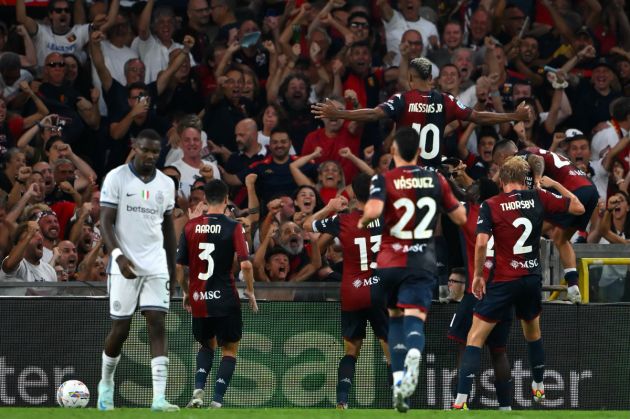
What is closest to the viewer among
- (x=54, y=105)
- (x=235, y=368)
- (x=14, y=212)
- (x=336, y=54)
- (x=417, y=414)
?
(x=417, y=414)

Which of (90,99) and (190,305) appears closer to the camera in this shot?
(190,305)

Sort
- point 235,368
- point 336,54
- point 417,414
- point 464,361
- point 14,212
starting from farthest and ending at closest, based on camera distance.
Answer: point 336,54 < point 14,212 < point 235,368 < point 464,361 < point 417,414

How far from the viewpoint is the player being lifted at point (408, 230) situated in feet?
35.3

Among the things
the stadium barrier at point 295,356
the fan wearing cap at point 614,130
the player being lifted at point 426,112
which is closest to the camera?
the player being lifted at point 426,112

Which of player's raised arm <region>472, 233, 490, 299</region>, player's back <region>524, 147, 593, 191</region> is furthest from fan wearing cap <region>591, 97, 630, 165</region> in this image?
player's raised arm <region>472, 233, 490, 299</region>

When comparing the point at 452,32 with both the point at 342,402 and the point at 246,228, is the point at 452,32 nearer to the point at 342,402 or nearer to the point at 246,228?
the point at 246,228

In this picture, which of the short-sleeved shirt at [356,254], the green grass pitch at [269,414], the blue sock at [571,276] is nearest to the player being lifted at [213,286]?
the short-sleeved shirt at [356,254]

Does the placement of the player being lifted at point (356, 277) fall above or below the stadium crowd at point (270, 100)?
below

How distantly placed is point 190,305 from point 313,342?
1.63 meters

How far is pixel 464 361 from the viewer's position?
42.4 ft

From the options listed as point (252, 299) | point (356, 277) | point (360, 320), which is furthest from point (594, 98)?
point (252, 299)

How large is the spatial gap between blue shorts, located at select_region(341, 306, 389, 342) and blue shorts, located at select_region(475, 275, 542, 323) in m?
1.28

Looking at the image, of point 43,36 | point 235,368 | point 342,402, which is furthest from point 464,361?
point 43,36

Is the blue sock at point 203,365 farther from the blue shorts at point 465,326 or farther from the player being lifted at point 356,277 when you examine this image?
the blue shorts at point 465,326
